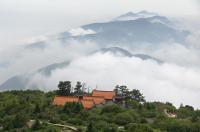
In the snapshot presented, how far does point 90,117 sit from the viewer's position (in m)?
67.5

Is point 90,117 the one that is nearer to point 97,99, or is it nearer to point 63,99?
point 63,99

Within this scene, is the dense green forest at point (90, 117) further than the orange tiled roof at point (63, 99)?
No

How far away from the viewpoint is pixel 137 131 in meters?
60.1

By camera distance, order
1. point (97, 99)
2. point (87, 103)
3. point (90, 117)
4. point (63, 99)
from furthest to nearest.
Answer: point (97, 99) → point (63, 99) → point (87, 103) → point (90, 117)

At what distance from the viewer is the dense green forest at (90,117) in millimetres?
62250

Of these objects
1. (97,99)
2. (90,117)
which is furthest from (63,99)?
(90,117)

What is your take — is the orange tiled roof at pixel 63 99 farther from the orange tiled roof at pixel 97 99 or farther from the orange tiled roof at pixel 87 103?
the orange tiled roof at pixel 97 99

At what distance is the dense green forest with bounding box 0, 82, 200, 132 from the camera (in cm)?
6225

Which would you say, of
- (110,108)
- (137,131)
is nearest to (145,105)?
(110,108)

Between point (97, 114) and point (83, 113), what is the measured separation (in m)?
1.65

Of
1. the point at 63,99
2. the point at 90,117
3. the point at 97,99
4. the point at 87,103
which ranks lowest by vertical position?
the point at 90,117

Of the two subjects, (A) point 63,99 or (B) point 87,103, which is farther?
(A) point 63,99

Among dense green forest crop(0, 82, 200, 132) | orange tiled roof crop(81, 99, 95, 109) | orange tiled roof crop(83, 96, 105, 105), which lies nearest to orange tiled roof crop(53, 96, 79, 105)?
dense green forest crop(0, 82, 200, 132)

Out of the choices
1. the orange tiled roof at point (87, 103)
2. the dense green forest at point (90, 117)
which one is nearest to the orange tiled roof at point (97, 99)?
the orange tiled roof at point (87, 103)
